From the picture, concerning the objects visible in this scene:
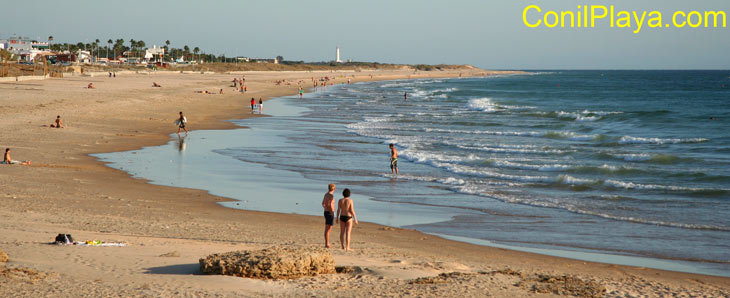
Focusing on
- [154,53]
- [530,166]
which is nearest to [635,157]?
[530,166]

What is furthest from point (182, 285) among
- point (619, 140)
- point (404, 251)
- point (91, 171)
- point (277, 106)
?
point (277, 106)

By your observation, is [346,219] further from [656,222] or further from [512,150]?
[512,150]

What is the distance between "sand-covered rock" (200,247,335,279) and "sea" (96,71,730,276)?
16.4ft

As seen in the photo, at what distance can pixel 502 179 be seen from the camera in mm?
21031

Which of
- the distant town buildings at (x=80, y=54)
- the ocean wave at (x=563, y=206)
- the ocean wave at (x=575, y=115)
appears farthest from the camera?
the distant town buildings at (x=80, y=54)

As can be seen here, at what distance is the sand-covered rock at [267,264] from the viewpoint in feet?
29.5

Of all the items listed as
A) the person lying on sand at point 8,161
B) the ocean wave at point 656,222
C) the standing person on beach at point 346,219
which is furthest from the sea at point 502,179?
the standing person on beach at point 346,219

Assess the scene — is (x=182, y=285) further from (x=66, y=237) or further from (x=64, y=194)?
(x=64, y=194)

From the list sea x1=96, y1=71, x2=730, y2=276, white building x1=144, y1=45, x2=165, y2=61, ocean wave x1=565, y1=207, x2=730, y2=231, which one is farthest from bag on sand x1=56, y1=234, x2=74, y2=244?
white building x1=144, y1=45, x2=165, y2=61

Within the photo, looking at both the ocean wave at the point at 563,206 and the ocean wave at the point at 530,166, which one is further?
the ocean wave at the point at 530,166

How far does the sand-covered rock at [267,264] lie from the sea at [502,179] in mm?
5012

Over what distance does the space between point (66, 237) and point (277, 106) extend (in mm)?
44715

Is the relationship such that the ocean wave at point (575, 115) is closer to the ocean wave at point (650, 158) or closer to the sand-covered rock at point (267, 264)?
the ocean wave at point (650, 158)

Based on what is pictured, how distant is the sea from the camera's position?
13.9 meters
